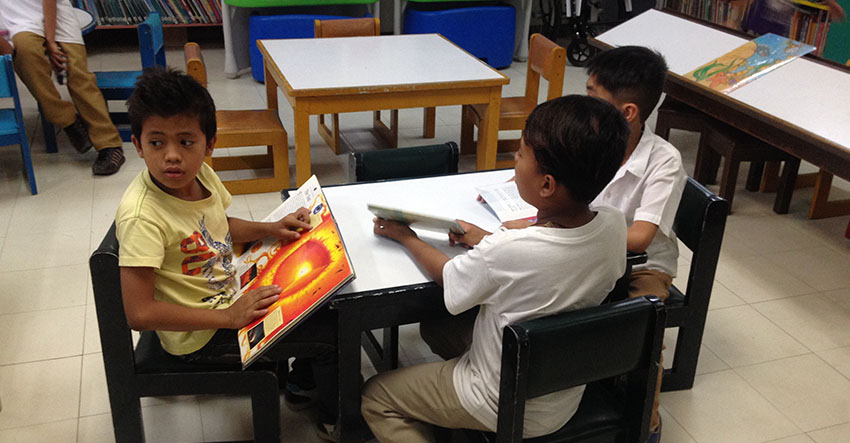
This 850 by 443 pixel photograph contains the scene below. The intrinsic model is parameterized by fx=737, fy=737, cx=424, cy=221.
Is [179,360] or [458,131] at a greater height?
[179,360]

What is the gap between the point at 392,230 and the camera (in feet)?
5.61

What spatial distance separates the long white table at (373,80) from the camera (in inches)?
124

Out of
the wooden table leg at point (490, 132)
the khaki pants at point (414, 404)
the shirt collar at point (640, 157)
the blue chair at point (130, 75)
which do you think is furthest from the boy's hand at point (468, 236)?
the blue chair at point (130, 75)

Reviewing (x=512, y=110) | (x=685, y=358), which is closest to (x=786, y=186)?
(x=512, y=110)

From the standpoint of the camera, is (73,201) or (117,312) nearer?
(117,312)

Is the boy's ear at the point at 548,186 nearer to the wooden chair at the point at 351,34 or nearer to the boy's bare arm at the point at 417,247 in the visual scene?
the boy's bare arm at the point at 417,247

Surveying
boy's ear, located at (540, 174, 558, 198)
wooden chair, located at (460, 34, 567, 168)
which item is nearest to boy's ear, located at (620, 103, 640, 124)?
boy's ear, located at (540, 174, 558, 198)

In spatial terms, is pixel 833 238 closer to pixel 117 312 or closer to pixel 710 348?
pixel 710 348

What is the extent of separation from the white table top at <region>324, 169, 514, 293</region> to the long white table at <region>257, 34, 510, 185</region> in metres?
1.13

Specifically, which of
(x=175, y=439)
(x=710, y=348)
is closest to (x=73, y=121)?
(x=175, y=439)

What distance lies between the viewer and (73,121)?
3893mm

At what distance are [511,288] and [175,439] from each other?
1156mm

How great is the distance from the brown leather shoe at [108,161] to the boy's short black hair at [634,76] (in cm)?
271

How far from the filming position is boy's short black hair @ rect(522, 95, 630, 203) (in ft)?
4.25
